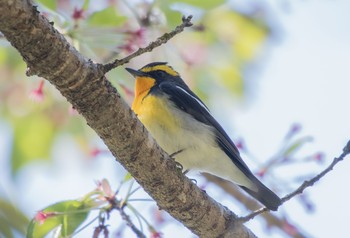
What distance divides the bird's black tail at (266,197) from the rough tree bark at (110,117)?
1.62ft

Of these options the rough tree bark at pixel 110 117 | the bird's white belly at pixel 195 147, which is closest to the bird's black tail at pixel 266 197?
the bird's white belly at pixel 195 147

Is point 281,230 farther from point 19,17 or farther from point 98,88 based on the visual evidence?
point 19,17

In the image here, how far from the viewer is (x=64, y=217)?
3525 millimetres

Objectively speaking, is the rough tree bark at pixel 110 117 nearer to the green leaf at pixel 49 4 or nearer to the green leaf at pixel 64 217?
the green leaf at pixel 64 217

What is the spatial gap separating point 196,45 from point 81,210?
213 centimetres

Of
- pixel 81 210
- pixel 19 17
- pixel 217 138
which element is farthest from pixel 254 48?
pixel 19 17

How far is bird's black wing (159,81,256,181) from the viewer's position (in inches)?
177

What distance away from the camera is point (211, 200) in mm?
3537

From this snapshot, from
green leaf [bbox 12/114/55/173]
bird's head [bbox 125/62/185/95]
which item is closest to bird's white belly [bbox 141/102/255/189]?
bird's head [bbox 125/62/185/95]

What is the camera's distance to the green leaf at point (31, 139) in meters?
4.86

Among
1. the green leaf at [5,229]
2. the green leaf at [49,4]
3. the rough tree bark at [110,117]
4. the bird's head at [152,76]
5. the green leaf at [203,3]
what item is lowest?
the green leaf at [5,229]

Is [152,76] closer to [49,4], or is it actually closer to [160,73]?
[160,73]

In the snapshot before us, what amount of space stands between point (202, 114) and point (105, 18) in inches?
45.3

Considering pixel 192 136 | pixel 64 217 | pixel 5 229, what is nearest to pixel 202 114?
pixel 192 136
